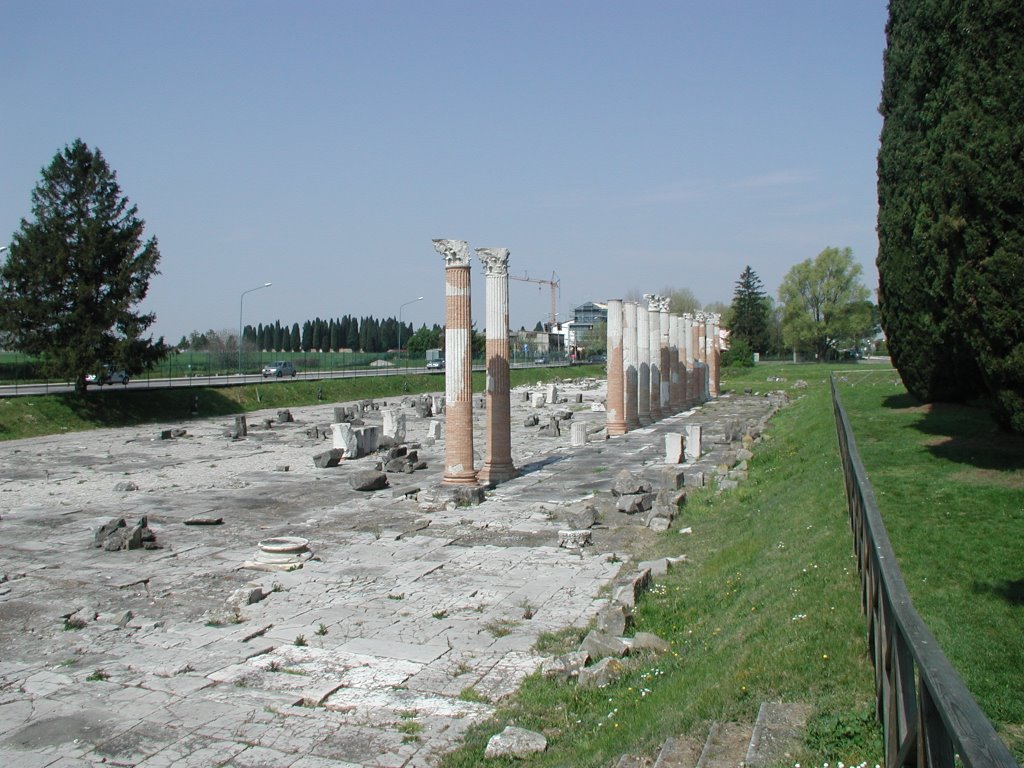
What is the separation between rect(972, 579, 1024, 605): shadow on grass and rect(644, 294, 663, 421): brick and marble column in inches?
1166

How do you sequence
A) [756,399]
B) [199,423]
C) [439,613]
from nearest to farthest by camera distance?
[439,613] → [199,423] → [756,399]

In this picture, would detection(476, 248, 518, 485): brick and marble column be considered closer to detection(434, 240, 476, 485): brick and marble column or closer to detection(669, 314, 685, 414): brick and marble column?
detection(434, 240, 476, 485): brick and marble column

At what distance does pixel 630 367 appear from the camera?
34.2m

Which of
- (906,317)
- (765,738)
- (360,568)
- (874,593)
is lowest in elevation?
(360,568)

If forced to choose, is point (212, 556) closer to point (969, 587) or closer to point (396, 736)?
point (396, 736)

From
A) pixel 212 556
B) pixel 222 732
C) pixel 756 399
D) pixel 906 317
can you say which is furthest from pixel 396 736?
pixel 756 399

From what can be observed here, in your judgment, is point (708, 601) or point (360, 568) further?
point (360, 568)

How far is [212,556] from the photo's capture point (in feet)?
47.2

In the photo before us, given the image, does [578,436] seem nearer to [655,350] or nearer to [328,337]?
[655,350]

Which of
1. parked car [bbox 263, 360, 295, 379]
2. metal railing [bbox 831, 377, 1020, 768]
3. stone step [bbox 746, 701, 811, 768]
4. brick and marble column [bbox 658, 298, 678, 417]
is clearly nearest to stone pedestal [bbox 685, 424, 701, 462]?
brick and marble column [bbox 658, 298, 678, 417]

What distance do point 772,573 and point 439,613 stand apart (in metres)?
3.95

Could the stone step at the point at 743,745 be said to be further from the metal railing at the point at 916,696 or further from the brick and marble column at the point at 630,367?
the brick and marble column at the point at 630,367

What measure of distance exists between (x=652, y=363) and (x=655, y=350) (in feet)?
3.22

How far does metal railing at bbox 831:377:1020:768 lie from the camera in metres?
2.72
